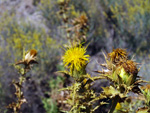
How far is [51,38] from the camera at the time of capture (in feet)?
15.6

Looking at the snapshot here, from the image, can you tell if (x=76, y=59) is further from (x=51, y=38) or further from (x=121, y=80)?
(x=51, y=38)

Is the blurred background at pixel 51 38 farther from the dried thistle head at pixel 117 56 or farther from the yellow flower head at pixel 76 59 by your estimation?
the dried thistle head at pixel 117 56

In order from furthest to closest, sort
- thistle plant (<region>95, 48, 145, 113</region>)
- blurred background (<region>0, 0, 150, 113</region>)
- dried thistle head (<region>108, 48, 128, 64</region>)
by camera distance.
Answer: blurred background (<region>0, 0, 150, 113</region>) → dried thistle head (<region>108, 48, 128, 64</region>) → thistle plant (<region>95, 48, 145, 113</region>)

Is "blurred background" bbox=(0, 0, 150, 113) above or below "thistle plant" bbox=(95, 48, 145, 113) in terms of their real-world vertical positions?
above

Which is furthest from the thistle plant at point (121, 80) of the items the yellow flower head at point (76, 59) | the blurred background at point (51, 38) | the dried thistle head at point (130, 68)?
the blurred background at point (51, 38)

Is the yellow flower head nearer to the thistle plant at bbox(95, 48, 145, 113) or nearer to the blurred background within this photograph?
the thistle plant at bbox(95, 48, 145, 113)

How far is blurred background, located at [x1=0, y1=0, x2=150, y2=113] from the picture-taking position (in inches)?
137

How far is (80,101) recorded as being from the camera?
1.32 m

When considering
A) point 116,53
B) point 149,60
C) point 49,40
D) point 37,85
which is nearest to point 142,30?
point 149,60

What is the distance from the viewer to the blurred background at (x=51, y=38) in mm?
3473

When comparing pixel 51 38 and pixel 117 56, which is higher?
pixel 51 38

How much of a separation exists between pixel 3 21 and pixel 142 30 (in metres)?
4.02

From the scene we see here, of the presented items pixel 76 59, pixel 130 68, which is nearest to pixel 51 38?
pixel 76 59

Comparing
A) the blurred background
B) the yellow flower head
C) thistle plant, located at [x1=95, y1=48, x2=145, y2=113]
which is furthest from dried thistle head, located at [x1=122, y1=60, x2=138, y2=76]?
the blurred background
